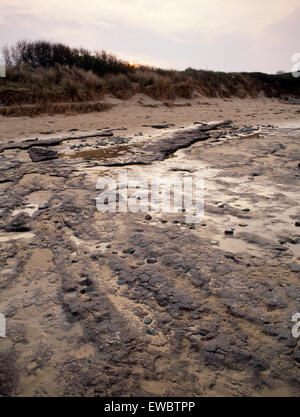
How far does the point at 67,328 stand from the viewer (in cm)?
162

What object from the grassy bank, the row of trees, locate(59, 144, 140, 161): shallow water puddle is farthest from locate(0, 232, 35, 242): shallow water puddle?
the row of trees

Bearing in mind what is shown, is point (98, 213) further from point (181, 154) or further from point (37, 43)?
point (37, 43)

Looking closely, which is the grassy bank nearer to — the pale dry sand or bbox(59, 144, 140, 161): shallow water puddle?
the pale dry sand

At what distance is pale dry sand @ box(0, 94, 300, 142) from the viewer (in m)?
7.93

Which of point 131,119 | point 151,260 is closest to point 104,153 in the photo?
point 151,260

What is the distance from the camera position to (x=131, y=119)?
31.8ft

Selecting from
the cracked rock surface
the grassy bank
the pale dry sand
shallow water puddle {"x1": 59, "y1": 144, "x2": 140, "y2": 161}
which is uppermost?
the grassy bank

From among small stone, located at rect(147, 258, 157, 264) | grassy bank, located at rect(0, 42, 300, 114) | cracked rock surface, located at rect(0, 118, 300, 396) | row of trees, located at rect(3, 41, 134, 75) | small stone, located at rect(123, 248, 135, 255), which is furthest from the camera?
row of trees, located at rect(3, 41, 134, 75)

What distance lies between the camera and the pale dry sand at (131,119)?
793 centimetres

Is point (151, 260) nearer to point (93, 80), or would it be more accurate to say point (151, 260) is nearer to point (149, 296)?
point (149, 296)

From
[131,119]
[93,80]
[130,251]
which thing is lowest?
[130,251]

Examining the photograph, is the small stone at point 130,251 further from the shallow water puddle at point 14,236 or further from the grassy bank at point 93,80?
the grassy bank at point 93,80

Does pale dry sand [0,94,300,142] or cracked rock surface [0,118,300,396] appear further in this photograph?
pale dry sand [0,94,300,142]

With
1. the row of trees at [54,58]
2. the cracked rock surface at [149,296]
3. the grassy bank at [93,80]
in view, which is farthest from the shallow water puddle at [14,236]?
the row of trees at [54,58]
